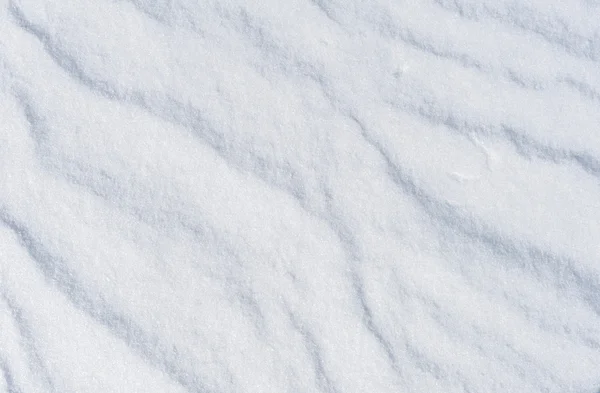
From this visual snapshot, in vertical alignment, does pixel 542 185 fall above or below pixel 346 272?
above

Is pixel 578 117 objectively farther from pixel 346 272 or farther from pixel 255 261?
pixel 255 261

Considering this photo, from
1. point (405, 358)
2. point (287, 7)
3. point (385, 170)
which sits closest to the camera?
point (405, 358)

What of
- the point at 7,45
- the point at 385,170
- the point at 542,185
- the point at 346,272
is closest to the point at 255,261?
the point at 346,272

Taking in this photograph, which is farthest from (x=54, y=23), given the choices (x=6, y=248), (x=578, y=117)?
(x=578, y=117)

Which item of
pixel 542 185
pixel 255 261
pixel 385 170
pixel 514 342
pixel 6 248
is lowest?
pixel 6 248

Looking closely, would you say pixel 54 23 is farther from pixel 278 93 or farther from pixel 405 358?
pixel 405 358

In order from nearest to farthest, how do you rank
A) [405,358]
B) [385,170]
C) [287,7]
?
1. [405,358]
2. [385,170]
3. [287,7]

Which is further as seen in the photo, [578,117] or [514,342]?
[578,117]
